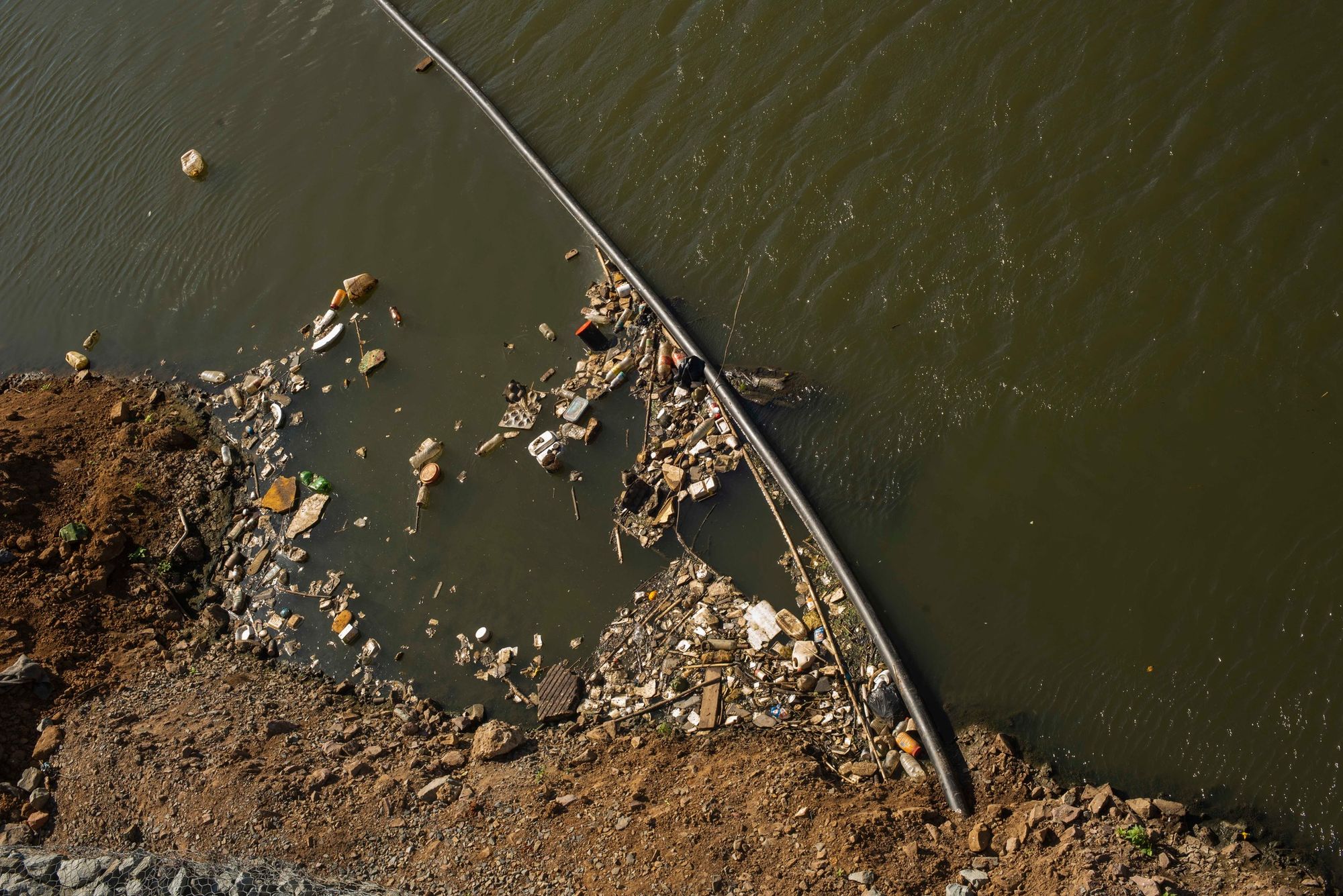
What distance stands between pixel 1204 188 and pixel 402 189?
6.59 meters

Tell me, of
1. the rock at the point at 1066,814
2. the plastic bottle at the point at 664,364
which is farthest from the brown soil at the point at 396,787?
the plastic bottle at the point at 664,364

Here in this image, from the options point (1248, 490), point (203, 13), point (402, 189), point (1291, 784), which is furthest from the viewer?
point (203, 13)

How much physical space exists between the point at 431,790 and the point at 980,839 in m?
3.20

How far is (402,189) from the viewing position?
27.0 feet

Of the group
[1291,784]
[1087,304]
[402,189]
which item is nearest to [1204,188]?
[1087,304]

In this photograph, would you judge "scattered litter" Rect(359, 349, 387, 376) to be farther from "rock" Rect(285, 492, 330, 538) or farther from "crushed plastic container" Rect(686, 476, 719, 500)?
"crushed plastic container" Rect(686, 476, 719, 500)

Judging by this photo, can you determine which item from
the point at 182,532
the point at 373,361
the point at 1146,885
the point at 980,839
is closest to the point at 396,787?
the point at 182,532

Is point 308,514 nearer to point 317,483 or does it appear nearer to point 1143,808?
point 317,483

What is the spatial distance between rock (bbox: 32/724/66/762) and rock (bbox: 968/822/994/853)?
20.1 ft

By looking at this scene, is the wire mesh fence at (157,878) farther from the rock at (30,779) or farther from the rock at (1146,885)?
the rock at (1146,885)

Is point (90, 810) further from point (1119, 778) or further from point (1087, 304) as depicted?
point (1087, 304)

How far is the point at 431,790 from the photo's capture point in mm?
5344

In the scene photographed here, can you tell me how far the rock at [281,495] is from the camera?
7230 mm

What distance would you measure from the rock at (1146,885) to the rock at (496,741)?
3564 millimetres
